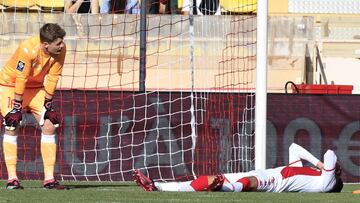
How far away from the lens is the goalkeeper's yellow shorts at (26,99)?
36.1 feet

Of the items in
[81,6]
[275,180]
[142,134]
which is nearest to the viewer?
[275,180]

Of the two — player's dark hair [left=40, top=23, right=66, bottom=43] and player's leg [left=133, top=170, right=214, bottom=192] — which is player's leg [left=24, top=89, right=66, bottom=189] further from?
player's leg [left=133, top=170, right=214, bottom=192]

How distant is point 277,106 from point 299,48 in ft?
11.1

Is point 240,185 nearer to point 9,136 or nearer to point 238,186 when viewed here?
point 238,186

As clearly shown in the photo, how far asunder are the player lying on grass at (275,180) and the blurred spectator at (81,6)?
6.88 m

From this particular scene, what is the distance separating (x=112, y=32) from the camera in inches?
659

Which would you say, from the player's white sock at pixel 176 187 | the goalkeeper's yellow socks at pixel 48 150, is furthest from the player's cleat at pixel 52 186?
the player's white sock at pixel 176 187

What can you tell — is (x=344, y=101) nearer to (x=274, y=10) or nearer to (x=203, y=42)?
(x=203, y=42)

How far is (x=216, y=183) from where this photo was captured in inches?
409

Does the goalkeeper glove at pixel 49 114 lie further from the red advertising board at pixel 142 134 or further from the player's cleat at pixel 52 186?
the red advertising board at pixel 142 134

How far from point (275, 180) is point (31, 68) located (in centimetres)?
274

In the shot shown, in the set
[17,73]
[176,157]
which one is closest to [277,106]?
[176,157]

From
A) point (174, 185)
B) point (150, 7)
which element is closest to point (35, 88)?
point (174, 185)

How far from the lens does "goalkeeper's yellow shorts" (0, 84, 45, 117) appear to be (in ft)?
36.1
